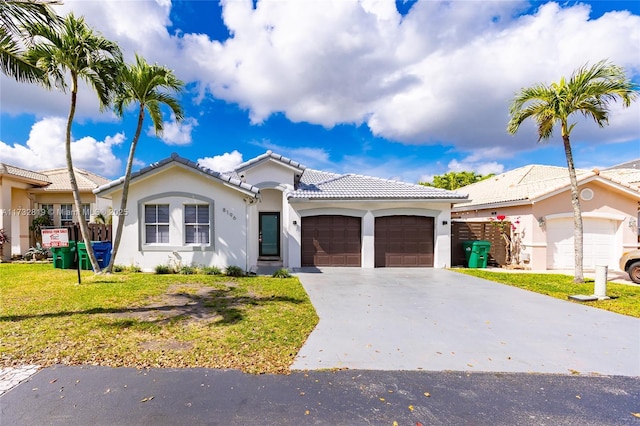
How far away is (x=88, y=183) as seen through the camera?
16.2 m

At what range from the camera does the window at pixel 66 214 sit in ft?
51.5

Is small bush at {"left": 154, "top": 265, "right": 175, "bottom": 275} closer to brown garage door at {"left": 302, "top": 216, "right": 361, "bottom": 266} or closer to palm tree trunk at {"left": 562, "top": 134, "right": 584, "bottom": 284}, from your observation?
brown garage door at {"left": 302, "top": 216, "right": 361, "bottom": 266}

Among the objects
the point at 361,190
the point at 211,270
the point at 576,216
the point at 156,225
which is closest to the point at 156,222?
the point at 156,225

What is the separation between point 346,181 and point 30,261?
617 inches

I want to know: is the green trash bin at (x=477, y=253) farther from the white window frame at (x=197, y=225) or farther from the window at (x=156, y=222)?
the window at (x=156, y=222)

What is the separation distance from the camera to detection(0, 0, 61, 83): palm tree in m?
5.74

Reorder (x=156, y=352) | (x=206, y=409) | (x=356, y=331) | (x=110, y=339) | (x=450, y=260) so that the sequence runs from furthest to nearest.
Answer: (x=450, y=260), (x=356, y=331), (x=110, y=339), (x=156, y=352), (x=206, y=409)

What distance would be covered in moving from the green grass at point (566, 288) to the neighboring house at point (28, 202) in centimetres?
1964

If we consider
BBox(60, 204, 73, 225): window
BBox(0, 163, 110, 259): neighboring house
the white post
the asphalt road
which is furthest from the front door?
the white post

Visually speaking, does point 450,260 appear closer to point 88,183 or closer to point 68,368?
point 68,368

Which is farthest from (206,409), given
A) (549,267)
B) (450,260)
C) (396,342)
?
(549,267)

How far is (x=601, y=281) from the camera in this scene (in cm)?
791

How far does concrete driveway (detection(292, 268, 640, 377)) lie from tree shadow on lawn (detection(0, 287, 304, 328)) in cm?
171

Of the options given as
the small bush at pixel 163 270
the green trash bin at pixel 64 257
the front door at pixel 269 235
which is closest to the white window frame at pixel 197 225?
the small bush at pixel 163 270
